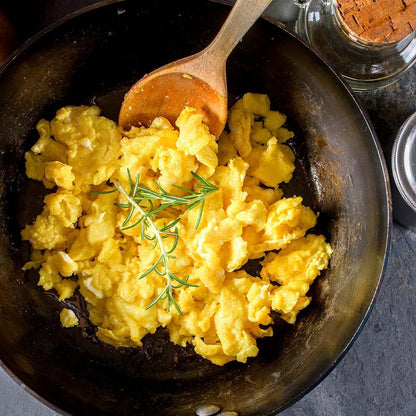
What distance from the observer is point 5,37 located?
1.99 m

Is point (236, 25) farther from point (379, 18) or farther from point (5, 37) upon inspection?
point (5, 37)

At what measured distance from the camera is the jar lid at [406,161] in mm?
Answer: 2004

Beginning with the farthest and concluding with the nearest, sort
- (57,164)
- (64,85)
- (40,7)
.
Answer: (40,7) → (64,85) → (57,164)

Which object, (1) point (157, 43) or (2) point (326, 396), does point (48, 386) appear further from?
(1) point (157, 43)

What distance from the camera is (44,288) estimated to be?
1979 mm

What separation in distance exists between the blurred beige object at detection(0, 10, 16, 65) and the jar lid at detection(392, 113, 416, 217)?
1.56 meters

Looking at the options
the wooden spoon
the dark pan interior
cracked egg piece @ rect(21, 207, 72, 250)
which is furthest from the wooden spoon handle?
cracked egg piece @ rect(21, 207, 72, 250)

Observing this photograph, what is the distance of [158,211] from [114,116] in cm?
53

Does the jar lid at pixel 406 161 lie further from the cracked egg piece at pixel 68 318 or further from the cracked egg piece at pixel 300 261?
the cracked egg piece at pixel 68 318

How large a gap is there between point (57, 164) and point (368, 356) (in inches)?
59.1

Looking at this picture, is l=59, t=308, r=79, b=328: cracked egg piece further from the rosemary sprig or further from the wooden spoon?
the wooden spoon

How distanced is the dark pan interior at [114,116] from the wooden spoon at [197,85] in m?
0.18

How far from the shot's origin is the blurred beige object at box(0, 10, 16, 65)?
77.7 inches

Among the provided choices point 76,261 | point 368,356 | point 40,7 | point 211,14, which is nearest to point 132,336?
point 76,261
